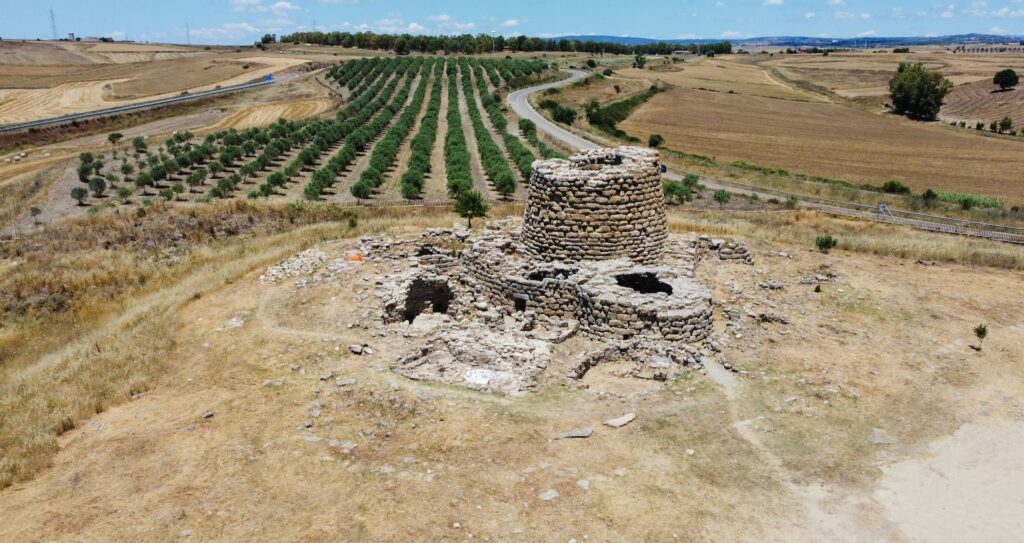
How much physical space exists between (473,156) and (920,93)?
70.6 meters

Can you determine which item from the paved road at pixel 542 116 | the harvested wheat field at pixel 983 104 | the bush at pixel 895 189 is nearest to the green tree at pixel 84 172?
the paved road at pixel 542 116

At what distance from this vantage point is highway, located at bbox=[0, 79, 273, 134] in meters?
65.5

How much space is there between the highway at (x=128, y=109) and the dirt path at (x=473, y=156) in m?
34.7

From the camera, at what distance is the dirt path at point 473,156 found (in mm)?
44641

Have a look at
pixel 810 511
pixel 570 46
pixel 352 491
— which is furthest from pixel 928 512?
pixel 570 46

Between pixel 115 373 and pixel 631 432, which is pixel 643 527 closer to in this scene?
pixel 631 432

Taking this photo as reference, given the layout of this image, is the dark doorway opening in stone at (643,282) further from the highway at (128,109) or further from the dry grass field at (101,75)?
the dry grass field at (101,75)

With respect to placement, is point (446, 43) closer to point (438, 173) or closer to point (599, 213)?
point (438, 173)

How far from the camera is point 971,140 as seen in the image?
6819 centimetres

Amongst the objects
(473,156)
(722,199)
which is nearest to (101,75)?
(473,156)

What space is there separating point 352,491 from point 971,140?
80.3m

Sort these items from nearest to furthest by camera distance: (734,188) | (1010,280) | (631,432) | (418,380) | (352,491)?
Answer: (352,491), (631,432), (418,380), (1010,280), (734,188)

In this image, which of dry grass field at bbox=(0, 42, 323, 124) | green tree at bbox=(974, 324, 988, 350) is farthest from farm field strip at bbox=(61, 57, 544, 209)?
green tree at bbox=(974, 324, 988, 350)

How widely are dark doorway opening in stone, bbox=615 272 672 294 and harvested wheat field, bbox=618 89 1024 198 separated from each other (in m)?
41.3
